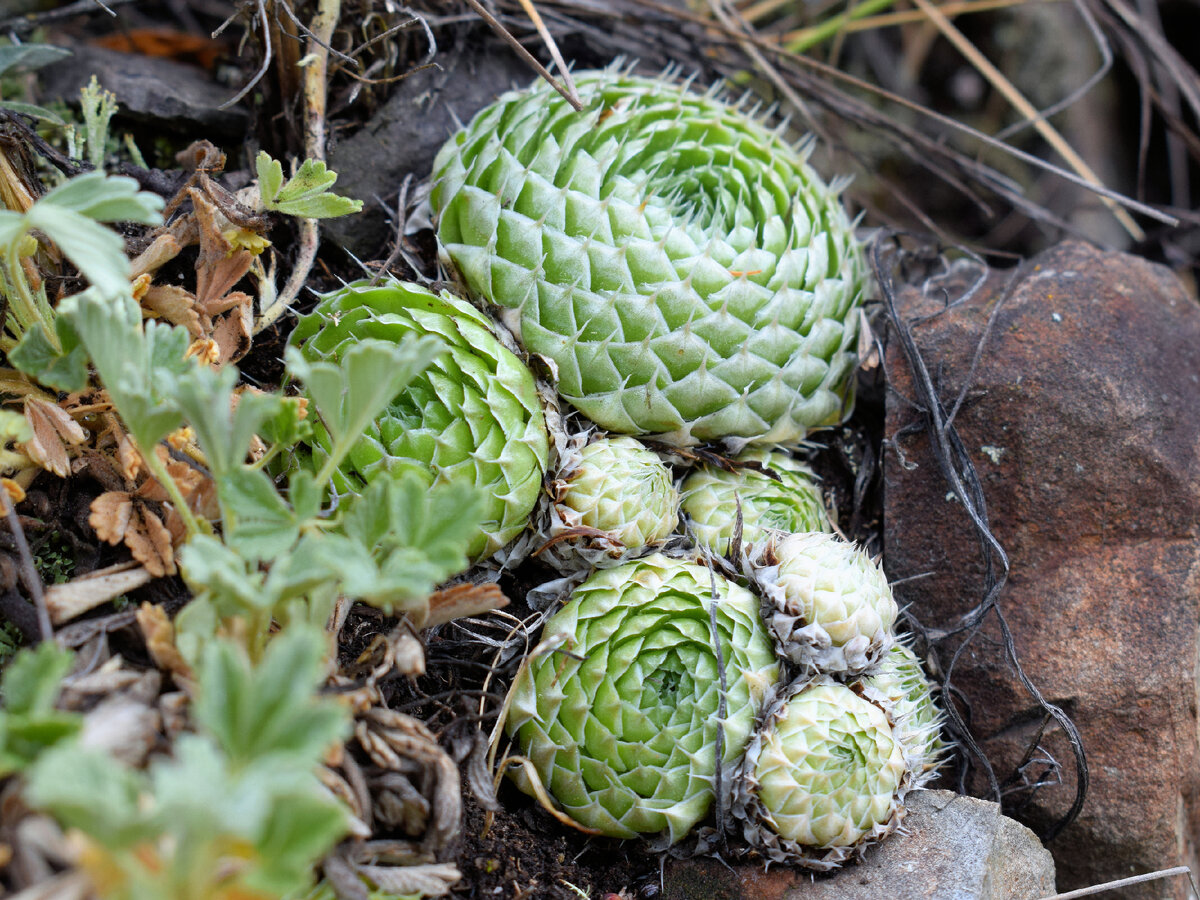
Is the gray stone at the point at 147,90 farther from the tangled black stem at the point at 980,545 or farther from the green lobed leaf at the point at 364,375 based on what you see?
the tangled black stem at the point at 980,545

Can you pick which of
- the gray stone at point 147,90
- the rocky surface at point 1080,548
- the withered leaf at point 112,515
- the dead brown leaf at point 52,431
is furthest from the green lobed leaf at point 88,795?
the gray stone at point 147,90

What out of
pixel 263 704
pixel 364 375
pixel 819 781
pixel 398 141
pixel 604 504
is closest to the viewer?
pixel 263 704

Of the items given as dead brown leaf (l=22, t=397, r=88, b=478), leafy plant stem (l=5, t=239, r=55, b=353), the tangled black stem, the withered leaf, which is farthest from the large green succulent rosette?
leafy plant stem (l=5, t=239, r=55, b=353)

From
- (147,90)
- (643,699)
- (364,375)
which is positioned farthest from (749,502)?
(147,90)

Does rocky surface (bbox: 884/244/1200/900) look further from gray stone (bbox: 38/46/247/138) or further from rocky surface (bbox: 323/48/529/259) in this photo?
gray stone (bbox: 38/46/247/138)

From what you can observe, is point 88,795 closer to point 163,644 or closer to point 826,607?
point 163,644
